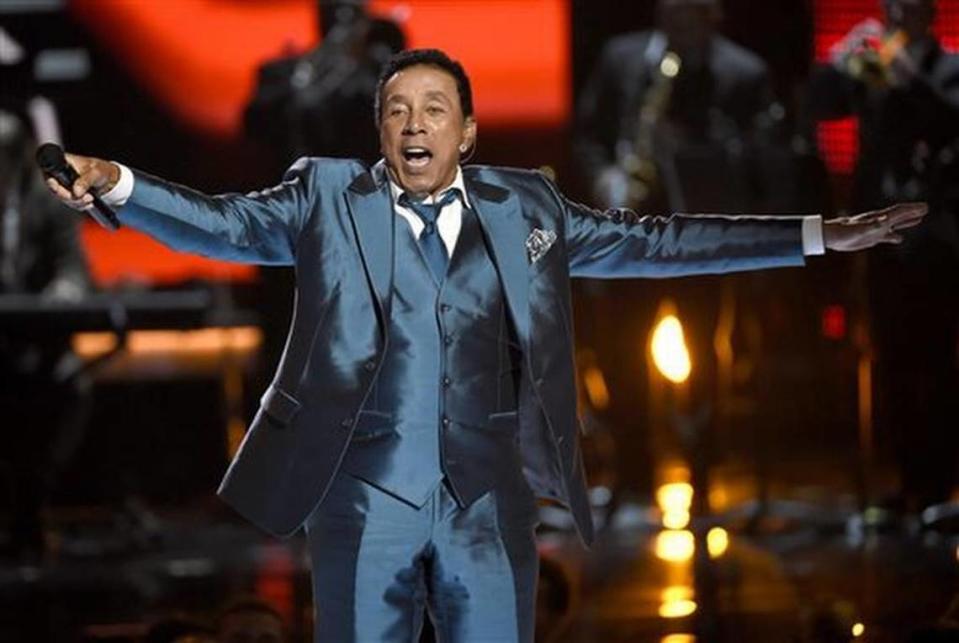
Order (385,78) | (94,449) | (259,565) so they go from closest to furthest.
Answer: (385,78)
(259,565)
(94,449)

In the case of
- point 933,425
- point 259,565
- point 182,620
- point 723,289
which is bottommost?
point 182,620

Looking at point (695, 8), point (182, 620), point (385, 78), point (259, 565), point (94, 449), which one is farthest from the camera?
point (94, 449)

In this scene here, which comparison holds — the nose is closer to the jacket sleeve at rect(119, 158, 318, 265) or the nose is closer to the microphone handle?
the jacket sleeve at rect(119, 158, 318, 265)

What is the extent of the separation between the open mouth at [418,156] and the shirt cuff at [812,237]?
764 mm

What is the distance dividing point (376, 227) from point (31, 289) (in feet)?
16.4

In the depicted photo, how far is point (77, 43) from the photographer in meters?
8.84

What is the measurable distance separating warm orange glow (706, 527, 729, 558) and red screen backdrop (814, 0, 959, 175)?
4.92ft

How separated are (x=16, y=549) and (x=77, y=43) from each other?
6.87 ft

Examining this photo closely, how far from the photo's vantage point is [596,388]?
353 inches

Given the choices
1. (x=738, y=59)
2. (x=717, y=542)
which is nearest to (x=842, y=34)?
(x=738, y=59)

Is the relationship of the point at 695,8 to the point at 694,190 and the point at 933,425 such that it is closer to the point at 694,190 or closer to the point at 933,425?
the point at 694,190

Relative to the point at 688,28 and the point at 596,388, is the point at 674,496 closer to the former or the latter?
the point at 596,388

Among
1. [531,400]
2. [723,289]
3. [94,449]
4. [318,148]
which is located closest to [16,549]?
[94,449]

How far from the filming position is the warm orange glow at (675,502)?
8.48 metres
